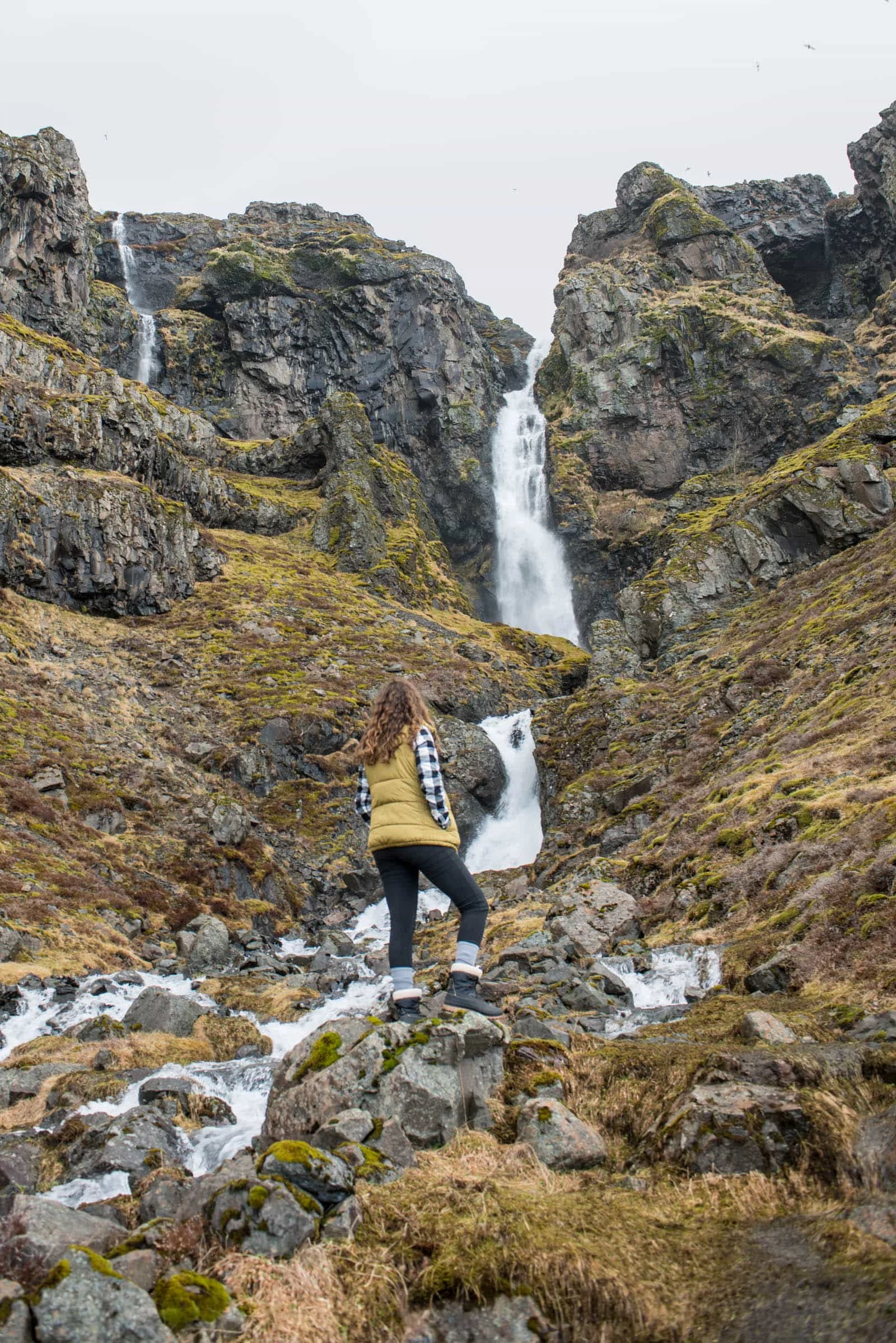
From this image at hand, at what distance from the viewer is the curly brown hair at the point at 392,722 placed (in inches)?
303

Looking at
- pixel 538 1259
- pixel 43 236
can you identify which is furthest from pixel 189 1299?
pixel 43 236

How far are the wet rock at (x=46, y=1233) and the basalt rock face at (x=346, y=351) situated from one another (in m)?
88.3

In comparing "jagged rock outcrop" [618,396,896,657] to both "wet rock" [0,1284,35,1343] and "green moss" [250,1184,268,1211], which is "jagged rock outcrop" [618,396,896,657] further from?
"wet rock" [0,1284,35,1343]

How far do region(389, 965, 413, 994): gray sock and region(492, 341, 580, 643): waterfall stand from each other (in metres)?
73.6

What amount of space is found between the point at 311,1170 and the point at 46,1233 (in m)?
1.38

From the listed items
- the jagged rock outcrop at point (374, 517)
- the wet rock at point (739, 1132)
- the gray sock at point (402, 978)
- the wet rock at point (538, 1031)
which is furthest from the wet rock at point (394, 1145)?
the jagged rock outcrop at point (374, 517)

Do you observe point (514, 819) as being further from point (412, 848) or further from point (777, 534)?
point (412, 848)

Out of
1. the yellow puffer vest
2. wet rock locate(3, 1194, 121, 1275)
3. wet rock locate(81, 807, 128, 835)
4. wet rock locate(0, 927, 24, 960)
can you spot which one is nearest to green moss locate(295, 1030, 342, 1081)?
the yellow puffer vest

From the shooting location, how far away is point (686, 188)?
10512 centimetres

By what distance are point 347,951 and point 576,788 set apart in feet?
39.0

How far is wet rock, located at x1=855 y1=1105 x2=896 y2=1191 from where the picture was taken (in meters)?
4.10

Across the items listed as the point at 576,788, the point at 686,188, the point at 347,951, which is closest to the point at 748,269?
the point at 686,188

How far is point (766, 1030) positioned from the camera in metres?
6.64

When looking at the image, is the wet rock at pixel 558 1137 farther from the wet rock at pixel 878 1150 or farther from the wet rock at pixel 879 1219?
the wet rock at pixel 879 1219
